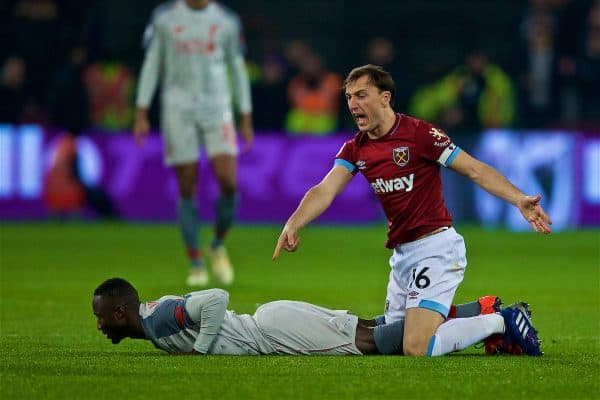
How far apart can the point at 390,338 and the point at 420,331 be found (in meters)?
0.21

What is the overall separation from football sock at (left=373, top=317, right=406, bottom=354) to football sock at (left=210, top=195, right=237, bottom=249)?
15.2 feet

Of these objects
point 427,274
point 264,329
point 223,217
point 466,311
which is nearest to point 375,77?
point 427,274

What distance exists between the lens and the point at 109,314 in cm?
703

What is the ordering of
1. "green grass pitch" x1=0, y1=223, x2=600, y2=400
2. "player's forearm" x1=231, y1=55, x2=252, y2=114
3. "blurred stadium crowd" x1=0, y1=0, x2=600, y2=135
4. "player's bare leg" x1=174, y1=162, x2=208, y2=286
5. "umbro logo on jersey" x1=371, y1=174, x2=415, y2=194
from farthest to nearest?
1. "blurred stadium crowd" x1=0, y1=0, x2=600, y2=135
2. "player's forearm" x1=231, y1=55, x2=252, y2=114
3. "player's bare leg" x1=174, y1=162, x2=208, y2=286
4. "umbro logo on jersey" x1=371, y1=174, x2=415, y2=194
5. "green grass pitch" x1=0, y1=223, x2=600, y2=400

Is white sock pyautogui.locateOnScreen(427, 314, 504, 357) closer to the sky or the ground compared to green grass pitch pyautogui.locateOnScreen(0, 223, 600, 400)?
closer to the sky

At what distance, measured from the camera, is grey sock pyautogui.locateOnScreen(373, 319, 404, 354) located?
7418 millimetres

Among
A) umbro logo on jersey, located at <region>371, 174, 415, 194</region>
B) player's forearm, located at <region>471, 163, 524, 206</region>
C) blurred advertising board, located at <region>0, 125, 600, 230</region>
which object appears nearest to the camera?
player's forearm, located at <region>471, 163, 524, 206</region>

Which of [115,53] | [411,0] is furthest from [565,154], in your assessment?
[115,53]

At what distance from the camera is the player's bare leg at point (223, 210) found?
39.2 feet

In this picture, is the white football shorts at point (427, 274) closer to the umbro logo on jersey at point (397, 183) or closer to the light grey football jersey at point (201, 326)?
the umbro logo on jersey at point (397, 183)

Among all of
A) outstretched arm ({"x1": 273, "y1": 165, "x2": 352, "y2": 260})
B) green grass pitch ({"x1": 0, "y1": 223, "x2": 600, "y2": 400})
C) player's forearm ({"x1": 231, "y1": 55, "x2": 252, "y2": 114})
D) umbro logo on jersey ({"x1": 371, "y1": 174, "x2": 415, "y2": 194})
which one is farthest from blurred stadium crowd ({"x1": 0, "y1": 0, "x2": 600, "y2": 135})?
umbro logo on jersey ({"x1": 371, "y1": 174, "x2": 415, "y2": 194})

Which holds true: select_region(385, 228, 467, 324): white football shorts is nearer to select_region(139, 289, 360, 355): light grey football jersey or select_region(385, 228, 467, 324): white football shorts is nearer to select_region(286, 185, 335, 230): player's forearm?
select_region(139, 289, 360, 355): light grey football jersey

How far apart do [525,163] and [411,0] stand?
5.64 meters

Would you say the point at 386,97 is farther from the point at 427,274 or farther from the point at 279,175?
the point at 279,175
